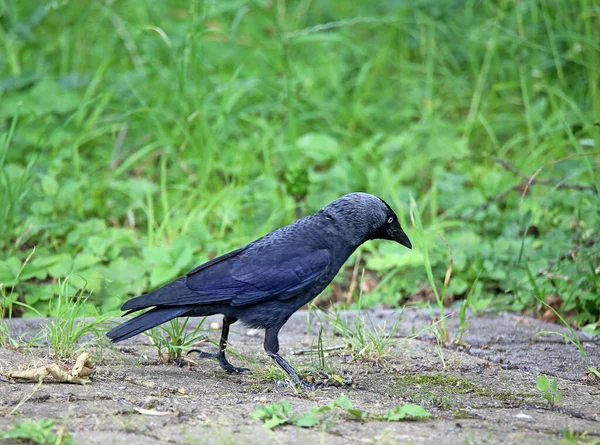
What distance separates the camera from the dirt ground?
2.74 meters

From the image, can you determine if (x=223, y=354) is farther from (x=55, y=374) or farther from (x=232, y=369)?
(x=55, y=374)

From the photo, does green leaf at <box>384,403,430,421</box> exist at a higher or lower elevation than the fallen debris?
lower

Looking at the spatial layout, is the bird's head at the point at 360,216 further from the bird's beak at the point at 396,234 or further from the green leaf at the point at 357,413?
the green leaf at the point at 357,413

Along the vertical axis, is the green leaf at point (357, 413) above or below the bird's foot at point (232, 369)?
below

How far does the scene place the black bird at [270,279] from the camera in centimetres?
369

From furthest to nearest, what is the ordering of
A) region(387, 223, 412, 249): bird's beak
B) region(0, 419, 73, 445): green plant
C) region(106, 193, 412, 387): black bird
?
region(387, 223, 412, 249): bird's beak
region(106, 193, 412, 387): black bird
region(0, 419, 73, 445): green plant

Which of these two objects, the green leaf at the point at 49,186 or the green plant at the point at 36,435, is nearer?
the green plant at the point at 36,435

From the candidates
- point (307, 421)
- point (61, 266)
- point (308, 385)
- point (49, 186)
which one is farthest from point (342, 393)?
point (49, 186)

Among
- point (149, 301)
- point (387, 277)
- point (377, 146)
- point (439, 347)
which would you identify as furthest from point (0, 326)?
point (377, 146)

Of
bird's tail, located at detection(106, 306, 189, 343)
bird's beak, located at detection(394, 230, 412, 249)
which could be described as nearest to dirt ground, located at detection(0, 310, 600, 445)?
bird's tail, located at detection(106, 306, 189, 343)

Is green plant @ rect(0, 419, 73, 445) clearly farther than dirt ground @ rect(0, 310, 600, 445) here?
No

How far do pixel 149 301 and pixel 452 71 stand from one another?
5562 millimetres

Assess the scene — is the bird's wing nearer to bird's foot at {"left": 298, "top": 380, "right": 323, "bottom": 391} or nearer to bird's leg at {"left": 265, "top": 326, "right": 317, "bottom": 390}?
bird's leg at {"left": 265, "top": 326, "right": 317, "bottom": 390}

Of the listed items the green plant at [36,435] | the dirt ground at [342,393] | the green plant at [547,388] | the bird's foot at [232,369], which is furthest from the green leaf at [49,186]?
the green plant at [547,388]
